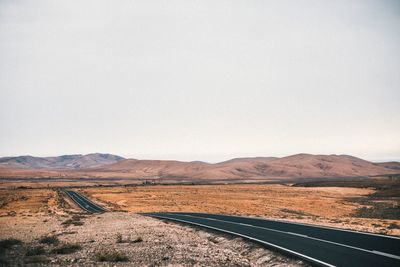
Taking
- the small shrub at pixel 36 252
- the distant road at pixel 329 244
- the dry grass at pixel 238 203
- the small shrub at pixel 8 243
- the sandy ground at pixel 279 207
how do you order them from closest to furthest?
1. the distant road at pixel 329 244
2. the small shrub at pixel 36 252
3. the small shrub at pixel 8 243
4. the sandy ground at pixel 279 207
5. the dry grass at pixel 238 203

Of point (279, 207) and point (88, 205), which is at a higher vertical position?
point (88, 205)

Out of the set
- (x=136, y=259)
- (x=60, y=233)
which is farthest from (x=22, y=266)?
(x=60, y=233)

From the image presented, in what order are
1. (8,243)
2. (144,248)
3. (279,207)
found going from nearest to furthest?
(144,248), (8,243), (279,207)

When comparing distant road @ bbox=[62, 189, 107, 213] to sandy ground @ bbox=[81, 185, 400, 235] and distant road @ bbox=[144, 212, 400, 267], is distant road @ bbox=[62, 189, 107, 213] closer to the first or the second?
sandy ground @ bbox=[81, 185, 400, 235]

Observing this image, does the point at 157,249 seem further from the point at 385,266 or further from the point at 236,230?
the point at 385,266

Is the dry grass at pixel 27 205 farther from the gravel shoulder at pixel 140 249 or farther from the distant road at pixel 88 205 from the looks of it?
the gravel shoulder at pixel 140 249

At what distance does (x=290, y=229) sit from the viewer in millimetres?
22391

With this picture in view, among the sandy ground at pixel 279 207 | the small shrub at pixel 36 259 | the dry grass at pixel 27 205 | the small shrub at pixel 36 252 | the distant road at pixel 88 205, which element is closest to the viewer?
the small shrub at pixel 36 259

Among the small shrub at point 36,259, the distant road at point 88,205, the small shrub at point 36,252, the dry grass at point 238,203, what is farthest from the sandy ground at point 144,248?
the dry grass at point 238,203

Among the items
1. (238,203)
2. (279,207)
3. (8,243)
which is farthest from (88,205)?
(8,243)

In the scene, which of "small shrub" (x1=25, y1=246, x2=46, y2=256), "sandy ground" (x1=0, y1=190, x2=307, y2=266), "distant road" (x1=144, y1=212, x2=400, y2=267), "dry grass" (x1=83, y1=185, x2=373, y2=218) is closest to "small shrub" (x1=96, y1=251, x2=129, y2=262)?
"sandy ground" (x1=0, y1=190, x2=307, y2=266)

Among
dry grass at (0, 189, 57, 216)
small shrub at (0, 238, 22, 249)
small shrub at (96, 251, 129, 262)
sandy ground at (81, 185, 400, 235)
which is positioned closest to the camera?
small shrub at (96, 251, 129, 262)

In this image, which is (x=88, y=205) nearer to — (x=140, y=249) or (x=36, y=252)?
(x=36, y=252)

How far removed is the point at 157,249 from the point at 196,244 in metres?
2.36
